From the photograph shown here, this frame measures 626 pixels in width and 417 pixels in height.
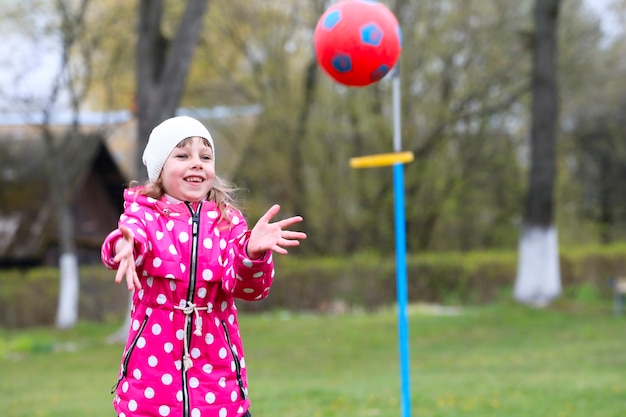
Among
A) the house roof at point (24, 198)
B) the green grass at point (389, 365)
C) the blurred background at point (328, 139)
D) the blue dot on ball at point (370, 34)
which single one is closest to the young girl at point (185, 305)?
the blue dot on ball at point (370, 34)

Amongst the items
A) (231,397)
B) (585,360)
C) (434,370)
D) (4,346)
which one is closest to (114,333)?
(4,346)

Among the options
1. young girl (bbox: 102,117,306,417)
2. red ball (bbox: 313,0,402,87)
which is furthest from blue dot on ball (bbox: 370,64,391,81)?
young girl (bbox: 102,117,306,417)

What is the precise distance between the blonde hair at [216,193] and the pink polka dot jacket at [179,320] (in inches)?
4.0

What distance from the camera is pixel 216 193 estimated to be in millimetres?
3520

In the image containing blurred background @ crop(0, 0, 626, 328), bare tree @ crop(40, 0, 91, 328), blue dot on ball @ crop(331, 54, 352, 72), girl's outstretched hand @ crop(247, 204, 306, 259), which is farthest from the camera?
blurred background @ crop(0, 0, 626, 328)

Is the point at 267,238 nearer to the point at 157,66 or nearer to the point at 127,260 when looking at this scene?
the point at 127,260

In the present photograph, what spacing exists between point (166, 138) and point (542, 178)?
42.3ft

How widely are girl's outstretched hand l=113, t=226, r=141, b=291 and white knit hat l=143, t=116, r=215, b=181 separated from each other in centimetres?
43

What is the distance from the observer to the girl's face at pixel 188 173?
11.2 ft

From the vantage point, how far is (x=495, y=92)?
2342 cm

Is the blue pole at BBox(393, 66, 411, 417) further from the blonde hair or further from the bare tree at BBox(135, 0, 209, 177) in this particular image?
the bare tree at BBox(135, 0, 209, 177)

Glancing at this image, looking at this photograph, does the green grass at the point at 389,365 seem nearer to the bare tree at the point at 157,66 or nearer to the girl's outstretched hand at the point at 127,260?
the bare tree at the point at 157,66

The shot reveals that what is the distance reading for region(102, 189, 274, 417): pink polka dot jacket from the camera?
326 centimetres

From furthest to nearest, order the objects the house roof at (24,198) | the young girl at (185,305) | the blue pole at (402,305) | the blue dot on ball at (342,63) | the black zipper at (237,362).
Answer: the house roof at (24,198), the blue dot on ball at (342,63), the blue pole at (402,305), the black zipper at (237,362), the young girl at (185,305)
